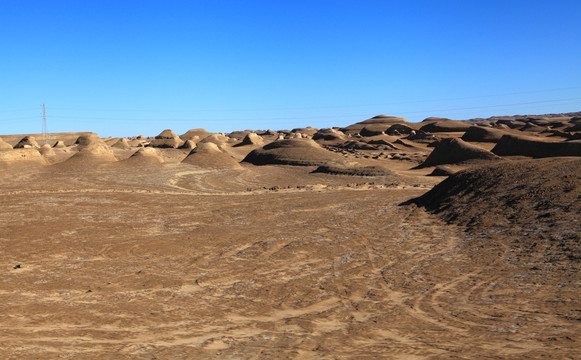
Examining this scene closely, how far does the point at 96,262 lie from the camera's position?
39.8ft

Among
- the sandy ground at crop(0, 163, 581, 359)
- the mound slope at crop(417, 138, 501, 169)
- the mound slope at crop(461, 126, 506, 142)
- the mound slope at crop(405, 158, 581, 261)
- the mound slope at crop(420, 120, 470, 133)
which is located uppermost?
the mound slope at crop(420, 120, 470, 133)

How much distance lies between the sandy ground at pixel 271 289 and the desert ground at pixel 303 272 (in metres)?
0.04

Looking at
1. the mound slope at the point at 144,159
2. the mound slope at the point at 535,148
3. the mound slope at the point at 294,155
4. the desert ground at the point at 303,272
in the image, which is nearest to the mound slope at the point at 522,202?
the desert ground at the point at 303,272

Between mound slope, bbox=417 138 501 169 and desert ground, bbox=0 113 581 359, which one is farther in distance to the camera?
mound slope, bbox=417 138 501 169

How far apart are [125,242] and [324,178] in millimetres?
21940

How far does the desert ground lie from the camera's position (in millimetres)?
6770

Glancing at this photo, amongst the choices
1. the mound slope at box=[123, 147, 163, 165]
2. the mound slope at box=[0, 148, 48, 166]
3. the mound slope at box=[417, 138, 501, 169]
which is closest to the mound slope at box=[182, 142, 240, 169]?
the mound slope at box=[123, 147, 163, 165]

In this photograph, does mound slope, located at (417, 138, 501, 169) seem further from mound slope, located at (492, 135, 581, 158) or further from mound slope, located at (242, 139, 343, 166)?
mound slope, located at (242, 139, 343, 166)

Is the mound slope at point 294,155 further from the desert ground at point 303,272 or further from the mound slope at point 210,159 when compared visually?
the desert ground at point 303,272

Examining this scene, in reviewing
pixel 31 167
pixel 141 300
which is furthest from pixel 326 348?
pixel 31 167

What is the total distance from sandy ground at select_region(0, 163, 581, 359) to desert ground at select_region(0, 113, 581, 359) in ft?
0.14

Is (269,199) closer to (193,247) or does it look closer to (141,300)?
(193,247)

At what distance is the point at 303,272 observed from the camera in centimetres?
1075

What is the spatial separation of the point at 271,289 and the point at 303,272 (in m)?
1.34
